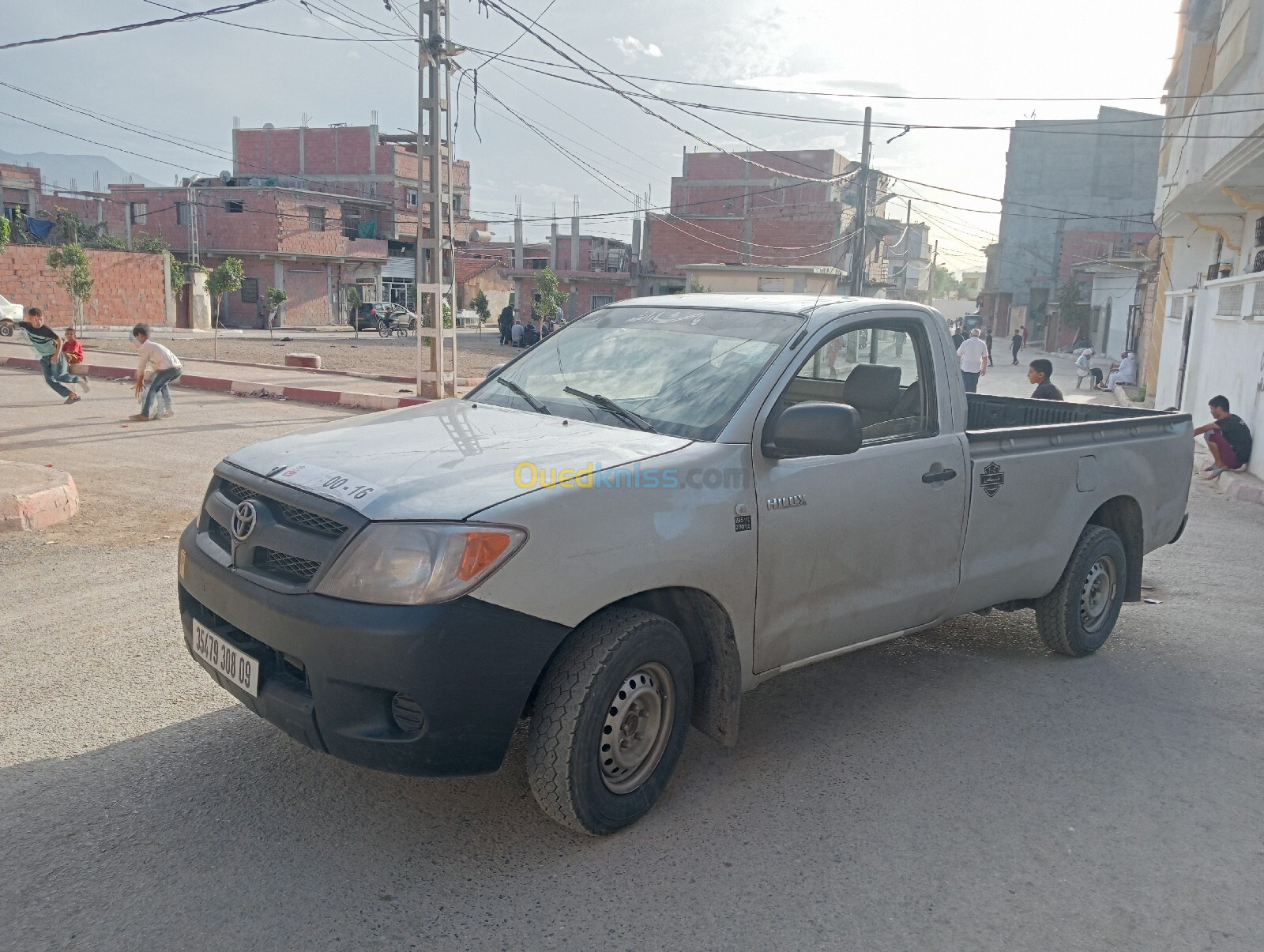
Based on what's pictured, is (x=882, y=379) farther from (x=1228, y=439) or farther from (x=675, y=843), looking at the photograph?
(x=1228, y=439)

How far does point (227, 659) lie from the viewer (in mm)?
3164

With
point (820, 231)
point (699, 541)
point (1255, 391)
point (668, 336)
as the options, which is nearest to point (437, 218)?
point (1255, 391)

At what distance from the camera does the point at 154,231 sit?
57.8 metres

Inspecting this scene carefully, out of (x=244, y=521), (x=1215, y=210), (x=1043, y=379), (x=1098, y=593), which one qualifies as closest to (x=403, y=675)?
(x=244, y=521)

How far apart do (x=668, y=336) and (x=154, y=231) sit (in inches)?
2429

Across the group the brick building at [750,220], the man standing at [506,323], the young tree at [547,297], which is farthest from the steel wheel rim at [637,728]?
the brick building at [750,220]

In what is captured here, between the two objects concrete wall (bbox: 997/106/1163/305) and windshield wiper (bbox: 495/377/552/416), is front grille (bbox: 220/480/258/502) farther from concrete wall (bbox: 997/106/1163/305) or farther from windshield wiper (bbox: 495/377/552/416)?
concrete wall (bbox: 997/106/1163/305)

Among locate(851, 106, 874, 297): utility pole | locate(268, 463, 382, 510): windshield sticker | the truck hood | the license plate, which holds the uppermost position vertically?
locate(851, 106, 874, 297): utility pole

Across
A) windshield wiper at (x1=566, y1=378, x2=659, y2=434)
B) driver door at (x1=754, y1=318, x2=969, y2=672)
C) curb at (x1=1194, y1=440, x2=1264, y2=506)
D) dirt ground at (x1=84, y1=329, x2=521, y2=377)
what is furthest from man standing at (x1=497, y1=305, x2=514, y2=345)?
windshield wiper at (x1=566, y1=378, x2=659, y2=434)

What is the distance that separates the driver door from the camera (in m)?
3.55

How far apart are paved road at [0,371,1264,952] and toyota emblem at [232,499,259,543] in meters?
0.92

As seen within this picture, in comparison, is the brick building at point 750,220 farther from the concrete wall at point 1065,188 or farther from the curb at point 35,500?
the curb at point 35,500

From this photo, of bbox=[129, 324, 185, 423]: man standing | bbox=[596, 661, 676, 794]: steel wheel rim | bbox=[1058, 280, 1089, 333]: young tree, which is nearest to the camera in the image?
bbox=[596, 661, 676, 794]: steel wheel rim

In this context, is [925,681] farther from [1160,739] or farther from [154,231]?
[154,231]
